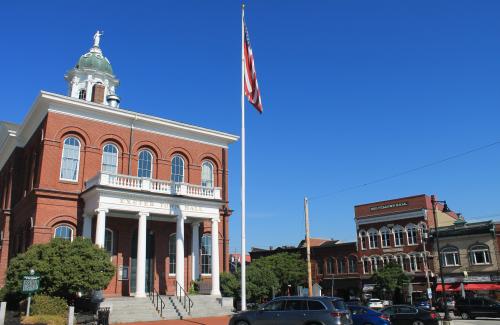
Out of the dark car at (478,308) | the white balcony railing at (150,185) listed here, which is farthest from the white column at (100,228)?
the dark car at (478,308)

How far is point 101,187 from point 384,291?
131ft

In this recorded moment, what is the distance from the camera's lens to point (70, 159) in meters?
30.6

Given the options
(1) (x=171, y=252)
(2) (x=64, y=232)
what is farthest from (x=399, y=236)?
(2) (x=64, y=232)

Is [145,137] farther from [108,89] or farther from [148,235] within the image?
[108,89]

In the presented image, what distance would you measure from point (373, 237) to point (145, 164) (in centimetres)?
3879

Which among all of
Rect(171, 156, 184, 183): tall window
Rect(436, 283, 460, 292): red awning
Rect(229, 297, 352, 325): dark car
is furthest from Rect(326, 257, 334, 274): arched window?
Rect(229, 297, 352, 325): dark car

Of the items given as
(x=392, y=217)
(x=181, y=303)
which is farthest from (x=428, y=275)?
(x=181, y=303)

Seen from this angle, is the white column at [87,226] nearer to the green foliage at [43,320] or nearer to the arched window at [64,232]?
the arched window at [64,232]

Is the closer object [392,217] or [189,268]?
[189,268]

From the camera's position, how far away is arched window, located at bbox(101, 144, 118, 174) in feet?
105

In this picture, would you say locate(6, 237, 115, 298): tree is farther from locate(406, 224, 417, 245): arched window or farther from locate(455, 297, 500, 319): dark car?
locate(406, 224, 417, 245): arched window

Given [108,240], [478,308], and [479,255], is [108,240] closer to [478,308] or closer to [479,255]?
[478,308]

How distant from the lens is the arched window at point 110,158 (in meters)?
32.1

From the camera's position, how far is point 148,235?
32.1 meters
